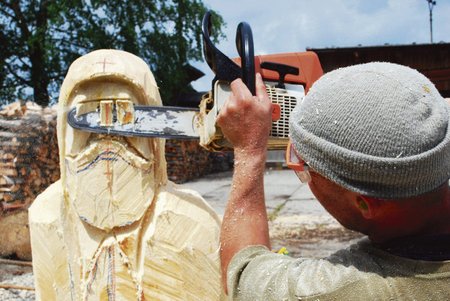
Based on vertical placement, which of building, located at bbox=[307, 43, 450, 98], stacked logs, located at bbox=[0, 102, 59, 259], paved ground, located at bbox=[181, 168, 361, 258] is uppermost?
building, located at bbox=[307, 43, 450, 98]

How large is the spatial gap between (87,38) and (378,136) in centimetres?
1383

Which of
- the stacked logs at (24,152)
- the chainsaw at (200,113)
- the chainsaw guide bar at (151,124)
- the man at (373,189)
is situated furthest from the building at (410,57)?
the man at (373,189)

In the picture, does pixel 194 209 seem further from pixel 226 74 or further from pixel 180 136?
pixel 226 74

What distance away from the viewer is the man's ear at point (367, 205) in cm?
86

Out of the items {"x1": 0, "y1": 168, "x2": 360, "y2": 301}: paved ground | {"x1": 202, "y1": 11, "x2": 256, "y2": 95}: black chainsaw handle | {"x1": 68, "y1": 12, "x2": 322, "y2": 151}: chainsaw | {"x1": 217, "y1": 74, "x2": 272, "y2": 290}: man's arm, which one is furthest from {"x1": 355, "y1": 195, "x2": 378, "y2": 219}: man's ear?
{"x1": 0, "y1": 168, "x2": 360, "y2": 301}: paved ground

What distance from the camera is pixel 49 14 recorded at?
44.1 feet

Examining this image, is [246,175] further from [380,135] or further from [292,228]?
[292,228]

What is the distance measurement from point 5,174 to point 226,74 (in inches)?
196

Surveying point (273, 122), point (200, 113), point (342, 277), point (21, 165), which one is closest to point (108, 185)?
point (200, 113)

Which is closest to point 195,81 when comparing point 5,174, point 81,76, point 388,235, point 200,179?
point 200,179

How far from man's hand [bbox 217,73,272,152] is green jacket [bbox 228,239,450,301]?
213 mm

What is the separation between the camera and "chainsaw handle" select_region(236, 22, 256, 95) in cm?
116

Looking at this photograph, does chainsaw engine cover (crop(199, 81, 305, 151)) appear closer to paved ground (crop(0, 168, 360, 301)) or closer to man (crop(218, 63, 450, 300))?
man (crop(218, 63, 450, 300))

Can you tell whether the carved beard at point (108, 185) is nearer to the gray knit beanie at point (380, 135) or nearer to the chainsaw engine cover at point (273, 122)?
the chainsaw engine cover at point (273, 122)
